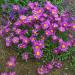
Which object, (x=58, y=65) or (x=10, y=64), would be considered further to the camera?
(x=58, y=65)

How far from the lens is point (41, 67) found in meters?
3.46

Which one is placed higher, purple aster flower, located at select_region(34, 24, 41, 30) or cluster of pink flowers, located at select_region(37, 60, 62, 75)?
purple aster flower, located at select_region(34, 24, 41, 30)

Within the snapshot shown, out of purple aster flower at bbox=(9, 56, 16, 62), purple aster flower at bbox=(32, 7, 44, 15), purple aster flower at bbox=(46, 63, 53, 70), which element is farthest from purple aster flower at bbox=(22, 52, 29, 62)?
purple aster flower at bbox=(32, 7, 44, 15)

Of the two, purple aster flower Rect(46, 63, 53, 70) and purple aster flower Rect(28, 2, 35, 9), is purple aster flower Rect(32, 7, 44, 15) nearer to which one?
purple aster flower Rect(28, 2, 35, 9)

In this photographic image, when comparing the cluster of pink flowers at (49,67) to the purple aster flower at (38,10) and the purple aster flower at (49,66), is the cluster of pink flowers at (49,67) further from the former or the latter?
the purple aster flower at (38,10)

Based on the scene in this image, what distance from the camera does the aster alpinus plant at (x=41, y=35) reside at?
350 centimetres

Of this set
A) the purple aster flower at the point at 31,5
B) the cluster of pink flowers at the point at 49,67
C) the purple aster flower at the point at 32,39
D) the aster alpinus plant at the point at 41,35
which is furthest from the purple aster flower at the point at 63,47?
the purple aster flower at the point at 31,5

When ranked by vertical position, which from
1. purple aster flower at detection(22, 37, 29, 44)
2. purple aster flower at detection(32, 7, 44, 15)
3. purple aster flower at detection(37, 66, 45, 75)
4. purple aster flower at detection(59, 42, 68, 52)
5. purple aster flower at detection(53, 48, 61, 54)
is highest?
purple aster flower at detection(32, 7, 44, 15)

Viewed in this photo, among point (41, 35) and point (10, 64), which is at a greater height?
point (41, 35)

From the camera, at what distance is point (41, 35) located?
361 centimetres

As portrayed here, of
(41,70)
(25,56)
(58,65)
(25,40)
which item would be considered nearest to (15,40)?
(25,40)

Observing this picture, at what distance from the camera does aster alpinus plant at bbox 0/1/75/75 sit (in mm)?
3502

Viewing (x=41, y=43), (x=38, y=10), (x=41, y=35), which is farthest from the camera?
(x=38, y=10)

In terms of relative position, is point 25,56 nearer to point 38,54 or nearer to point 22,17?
point 38,54
